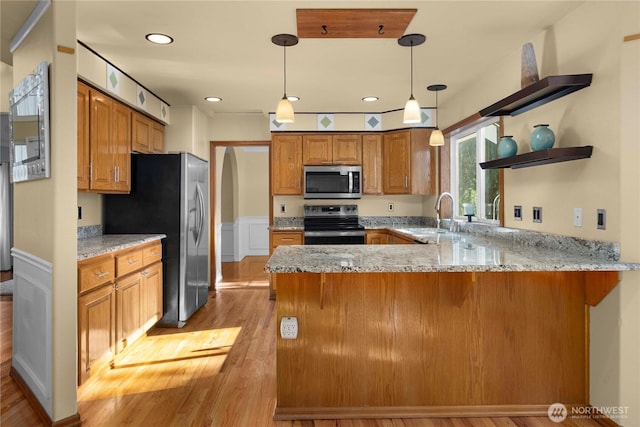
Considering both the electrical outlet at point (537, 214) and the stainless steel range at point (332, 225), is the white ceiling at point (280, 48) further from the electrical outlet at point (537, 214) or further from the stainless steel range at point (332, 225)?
the stainless steel range at point (332, 225)

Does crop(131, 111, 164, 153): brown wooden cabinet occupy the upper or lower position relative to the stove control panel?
upper

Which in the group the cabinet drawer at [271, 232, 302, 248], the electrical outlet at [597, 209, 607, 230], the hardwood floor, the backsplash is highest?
the electrical outlet at [597, 209, 607, 230]

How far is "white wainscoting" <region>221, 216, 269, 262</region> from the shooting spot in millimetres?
7839

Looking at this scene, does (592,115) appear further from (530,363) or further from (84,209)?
(84,209)

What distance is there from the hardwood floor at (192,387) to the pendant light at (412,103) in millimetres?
1795

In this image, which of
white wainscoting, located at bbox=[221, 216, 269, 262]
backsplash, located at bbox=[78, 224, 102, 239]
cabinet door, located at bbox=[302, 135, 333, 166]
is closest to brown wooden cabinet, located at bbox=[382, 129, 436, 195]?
cabinet door, located at bbox=[302, 135, 333, 166]

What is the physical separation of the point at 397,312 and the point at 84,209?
2.82m

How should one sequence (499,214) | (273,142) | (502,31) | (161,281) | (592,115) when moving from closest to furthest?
1. (592,115)
2. (502,31)
3. (499,214)
4. (161,281)
5. (273,142)

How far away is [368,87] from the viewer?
4.02 metres

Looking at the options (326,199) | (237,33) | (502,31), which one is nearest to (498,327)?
(502,31)

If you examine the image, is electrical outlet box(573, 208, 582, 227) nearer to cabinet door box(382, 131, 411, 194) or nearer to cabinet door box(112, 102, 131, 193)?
cabinet door box(382, 131, 411, 194)

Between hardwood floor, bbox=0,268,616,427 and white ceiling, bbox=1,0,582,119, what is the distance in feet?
7.49

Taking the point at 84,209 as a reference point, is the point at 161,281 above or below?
below

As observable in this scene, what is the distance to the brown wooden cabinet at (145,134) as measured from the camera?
151 inches
